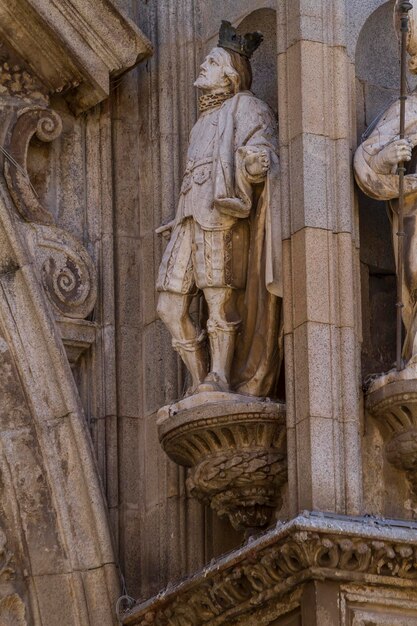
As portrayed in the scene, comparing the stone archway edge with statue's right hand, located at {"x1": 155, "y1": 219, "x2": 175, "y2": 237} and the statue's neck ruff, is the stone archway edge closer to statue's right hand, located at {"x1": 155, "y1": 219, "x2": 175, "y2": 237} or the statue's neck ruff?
statue's right hand, located at {"x1": 155, "y1": 219, "x2": 175, "y2": 237}

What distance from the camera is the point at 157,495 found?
15805 millimetres

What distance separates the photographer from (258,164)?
1533cm

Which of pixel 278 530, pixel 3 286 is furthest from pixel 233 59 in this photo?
pixel 278 530

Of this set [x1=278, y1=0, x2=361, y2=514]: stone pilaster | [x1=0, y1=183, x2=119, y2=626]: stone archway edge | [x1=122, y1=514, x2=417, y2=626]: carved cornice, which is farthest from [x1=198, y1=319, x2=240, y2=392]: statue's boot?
[x1=122, y1=514, x2=417, y2=626]: carved cornice

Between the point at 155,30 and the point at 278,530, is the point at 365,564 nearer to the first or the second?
the point at 278,530

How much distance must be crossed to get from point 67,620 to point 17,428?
0.99 metres

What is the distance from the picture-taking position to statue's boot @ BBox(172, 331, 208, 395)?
1544 cm

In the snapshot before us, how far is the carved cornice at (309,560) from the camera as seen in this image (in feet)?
46.9

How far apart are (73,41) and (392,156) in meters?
2.06

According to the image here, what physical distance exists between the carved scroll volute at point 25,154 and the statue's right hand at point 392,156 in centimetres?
192

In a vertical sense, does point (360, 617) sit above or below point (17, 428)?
below

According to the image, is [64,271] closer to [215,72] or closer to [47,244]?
[47,244]

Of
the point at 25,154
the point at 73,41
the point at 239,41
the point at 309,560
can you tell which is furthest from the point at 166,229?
the point at 309,560

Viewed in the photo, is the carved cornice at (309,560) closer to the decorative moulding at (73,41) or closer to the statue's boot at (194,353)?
the statue's boot at (194,353)
